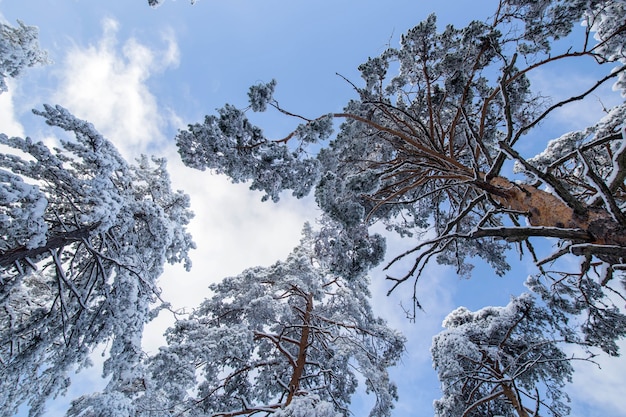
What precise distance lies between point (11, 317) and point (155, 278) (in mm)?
2885

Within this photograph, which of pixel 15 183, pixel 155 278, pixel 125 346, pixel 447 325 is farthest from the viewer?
pixel 447 325

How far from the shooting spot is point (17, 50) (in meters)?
11.3

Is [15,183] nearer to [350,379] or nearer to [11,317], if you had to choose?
[11,317]

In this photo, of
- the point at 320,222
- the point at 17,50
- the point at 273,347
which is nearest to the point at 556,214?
the point at 320,222

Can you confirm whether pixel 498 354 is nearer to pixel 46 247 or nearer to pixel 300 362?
pixel 300 362

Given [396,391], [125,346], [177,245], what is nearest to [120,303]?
[125,346]

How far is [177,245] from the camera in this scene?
25.7 feet

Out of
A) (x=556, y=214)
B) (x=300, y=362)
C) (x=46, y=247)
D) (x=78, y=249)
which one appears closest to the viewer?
(x=556, y=214)

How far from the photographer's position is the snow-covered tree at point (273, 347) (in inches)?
273

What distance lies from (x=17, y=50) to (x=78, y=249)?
33.4ft

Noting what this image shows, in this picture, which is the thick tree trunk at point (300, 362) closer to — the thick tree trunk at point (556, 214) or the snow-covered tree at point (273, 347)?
the snow-covered tree at point (273, 347)

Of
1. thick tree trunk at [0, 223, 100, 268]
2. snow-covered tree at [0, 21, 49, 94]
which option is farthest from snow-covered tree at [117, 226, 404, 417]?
snow-covered tree at [0, 21, 49, 94]

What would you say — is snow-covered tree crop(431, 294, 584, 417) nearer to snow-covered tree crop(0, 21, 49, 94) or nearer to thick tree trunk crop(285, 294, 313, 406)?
thick tree trunk crop(285, 294, 313, 406)

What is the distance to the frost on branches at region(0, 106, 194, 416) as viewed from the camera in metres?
5.05
